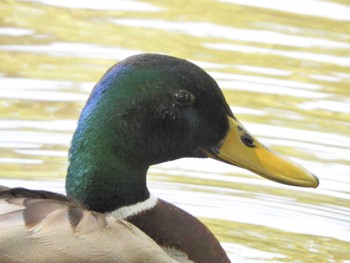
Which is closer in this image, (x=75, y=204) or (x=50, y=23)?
(x=75, y=204)

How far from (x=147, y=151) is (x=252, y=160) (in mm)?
522

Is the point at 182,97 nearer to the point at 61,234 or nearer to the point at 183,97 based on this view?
the point at 183,97

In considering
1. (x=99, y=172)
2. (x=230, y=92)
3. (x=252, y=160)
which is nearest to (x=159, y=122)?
(x=99, y=172)

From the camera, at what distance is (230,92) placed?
940 centimetres

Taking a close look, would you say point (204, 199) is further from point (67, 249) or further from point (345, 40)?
point (345, 40)

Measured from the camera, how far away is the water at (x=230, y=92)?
7785 millimetres

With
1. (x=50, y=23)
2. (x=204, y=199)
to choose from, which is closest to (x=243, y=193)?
(x=204, y=199)

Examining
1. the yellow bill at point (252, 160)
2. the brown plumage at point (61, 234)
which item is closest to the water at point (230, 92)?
the yellow bill at point (252, 160)

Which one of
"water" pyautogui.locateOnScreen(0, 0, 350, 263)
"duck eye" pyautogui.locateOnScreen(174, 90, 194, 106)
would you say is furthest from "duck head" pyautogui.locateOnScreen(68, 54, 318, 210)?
"water" pyautogui.locateOnScreen(0, 0, 350, 263)

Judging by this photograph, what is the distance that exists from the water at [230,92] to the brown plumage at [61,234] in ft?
5.20

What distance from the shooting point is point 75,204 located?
5.85m

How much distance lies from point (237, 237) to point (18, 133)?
174cm

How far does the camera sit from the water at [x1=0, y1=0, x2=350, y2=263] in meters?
7.79

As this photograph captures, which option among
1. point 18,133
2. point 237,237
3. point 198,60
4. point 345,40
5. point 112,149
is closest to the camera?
point 112,149
